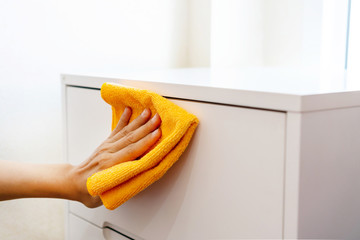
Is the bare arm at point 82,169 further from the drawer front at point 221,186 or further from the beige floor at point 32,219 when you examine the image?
the beige floor at point 32,219

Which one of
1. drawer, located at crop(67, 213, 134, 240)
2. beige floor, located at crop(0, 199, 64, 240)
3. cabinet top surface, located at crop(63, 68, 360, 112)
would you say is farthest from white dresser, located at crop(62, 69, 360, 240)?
beige floor, located at crop(0, 199, 64, 240)

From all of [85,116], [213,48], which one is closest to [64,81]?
[85,116]

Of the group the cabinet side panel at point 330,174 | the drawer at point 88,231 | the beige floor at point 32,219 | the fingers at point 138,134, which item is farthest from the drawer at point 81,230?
the cabinet side panel at point 330,174

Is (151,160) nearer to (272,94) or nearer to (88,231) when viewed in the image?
(272,94)

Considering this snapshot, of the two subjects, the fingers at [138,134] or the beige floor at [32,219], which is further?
the beige floor at [32,219]

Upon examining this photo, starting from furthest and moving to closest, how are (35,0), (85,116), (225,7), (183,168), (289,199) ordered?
(225,7) < (35,0) < (85,116) < (183,168) < (289,199)

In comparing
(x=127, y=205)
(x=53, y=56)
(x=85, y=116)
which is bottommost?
(x=127, y=205)

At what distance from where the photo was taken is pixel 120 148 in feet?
2.03

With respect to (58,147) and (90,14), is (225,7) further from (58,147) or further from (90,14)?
(58,147)

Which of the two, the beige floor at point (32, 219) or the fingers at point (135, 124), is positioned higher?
the fingers at point (135, 124)

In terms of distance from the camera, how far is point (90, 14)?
1.01 metres

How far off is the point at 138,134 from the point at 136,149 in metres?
0.02

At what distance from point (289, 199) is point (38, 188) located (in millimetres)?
408

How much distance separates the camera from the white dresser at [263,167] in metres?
0.47
